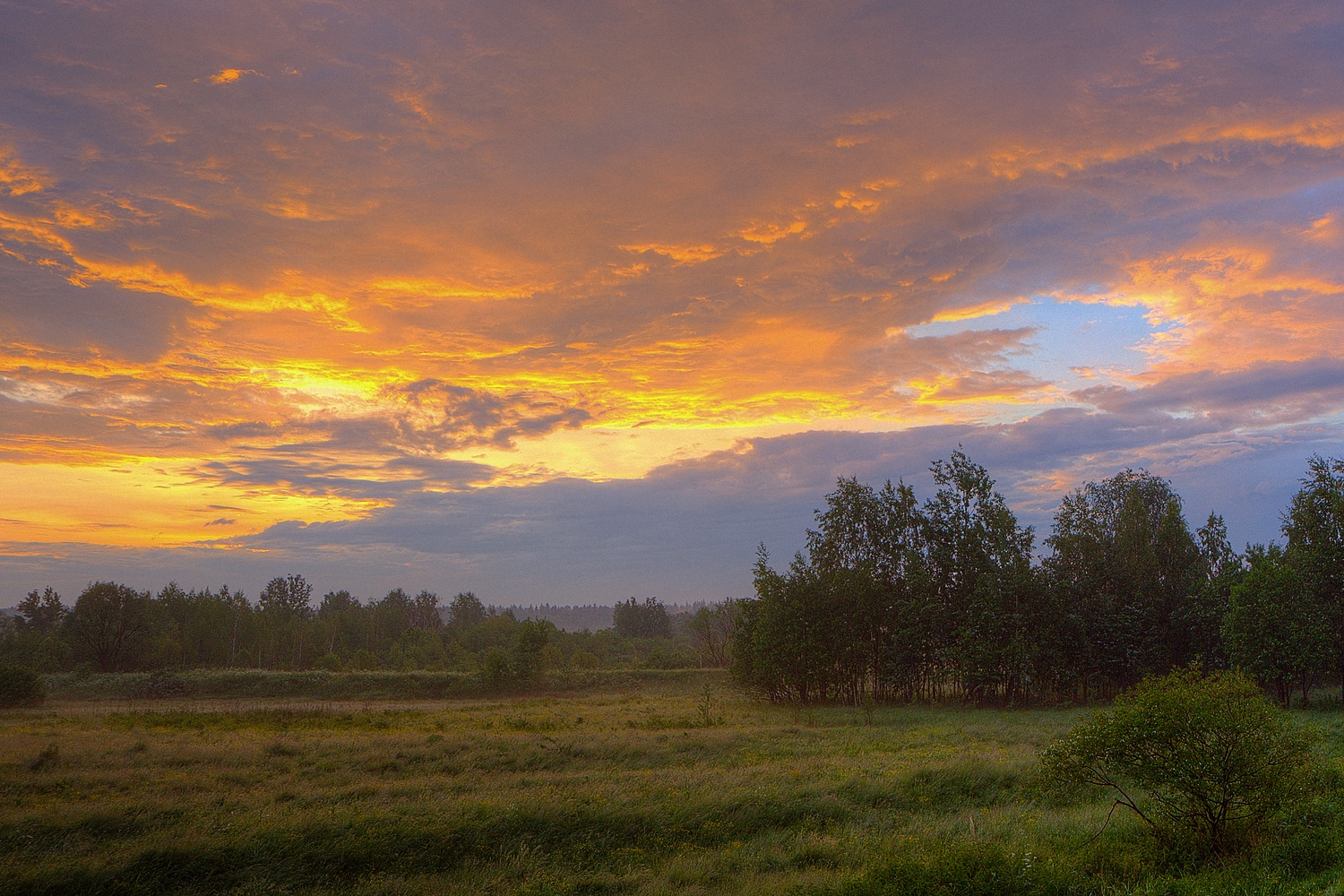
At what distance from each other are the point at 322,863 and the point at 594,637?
10071 cm

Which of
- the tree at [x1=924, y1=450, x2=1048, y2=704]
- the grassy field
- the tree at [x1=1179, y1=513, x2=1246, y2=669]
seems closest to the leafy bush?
the grassy field

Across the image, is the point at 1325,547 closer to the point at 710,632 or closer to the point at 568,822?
the point at 568,822

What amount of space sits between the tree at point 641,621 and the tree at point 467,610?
30.0 metres

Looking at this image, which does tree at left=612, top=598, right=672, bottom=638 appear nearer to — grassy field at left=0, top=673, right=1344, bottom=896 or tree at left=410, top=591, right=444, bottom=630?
tree at left=410, top=591, right=444, bottom=630

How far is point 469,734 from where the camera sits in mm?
27859

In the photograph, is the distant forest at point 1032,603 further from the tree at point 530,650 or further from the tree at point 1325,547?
the tree at point 530,650

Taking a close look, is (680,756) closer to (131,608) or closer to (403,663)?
(403,663)

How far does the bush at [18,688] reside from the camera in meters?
44.4

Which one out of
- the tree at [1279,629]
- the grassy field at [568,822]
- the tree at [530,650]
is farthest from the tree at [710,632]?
the grassy field at [568,822]

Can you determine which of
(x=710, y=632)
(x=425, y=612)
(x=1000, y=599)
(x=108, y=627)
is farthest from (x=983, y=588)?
(x=425, y=612)

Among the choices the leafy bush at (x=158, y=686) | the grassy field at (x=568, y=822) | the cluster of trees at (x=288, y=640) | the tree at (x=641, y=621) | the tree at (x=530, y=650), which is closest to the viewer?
the grassy field at (x=568, y=822)

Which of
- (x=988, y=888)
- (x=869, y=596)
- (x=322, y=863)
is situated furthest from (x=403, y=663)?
(x=988, y=888)

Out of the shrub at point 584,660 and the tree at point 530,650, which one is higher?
the tree at point 530,650

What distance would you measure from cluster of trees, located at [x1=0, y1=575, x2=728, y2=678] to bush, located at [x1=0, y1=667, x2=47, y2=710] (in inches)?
623
